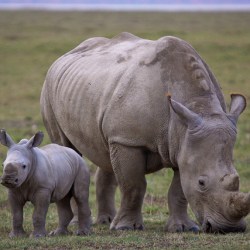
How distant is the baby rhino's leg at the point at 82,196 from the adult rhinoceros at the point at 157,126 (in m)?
0.36

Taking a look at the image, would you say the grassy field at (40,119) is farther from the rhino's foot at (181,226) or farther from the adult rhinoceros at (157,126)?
the adult rhinoceros at (157,126)

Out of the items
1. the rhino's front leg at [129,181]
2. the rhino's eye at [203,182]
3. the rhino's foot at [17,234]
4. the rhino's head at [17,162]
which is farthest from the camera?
the rhino's front leg at [129,181]

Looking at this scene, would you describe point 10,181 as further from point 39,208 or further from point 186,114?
point 186,114

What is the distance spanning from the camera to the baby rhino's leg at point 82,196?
881 cm

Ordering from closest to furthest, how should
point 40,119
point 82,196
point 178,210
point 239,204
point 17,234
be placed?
1. point 239,204
2. point 17,234
3. point 82,196
4. point 178,210
5. point 40,119

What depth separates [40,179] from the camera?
8.21 meters

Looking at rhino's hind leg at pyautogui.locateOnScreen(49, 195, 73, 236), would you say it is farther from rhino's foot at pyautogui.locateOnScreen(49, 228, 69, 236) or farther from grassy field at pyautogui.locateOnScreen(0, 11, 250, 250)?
grassy field at pyautogui.locateOnScreen(0, 11, 250, 250)

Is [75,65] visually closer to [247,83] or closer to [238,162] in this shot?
[238,162]

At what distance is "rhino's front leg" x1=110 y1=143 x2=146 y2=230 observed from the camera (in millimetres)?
8875

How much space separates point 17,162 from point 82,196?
110 centimetres

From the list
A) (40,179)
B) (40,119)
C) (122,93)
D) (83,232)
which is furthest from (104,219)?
→ (40,119)

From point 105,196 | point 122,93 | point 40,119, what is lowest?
point 40,119

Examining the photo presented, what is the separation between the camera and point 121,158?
895 centimetres

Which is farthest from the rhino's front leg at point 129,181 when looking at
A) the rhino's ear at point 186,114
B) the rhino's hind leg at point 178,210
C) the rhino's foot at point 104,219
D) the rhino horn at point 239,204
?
the rhino horn at point 239,204
